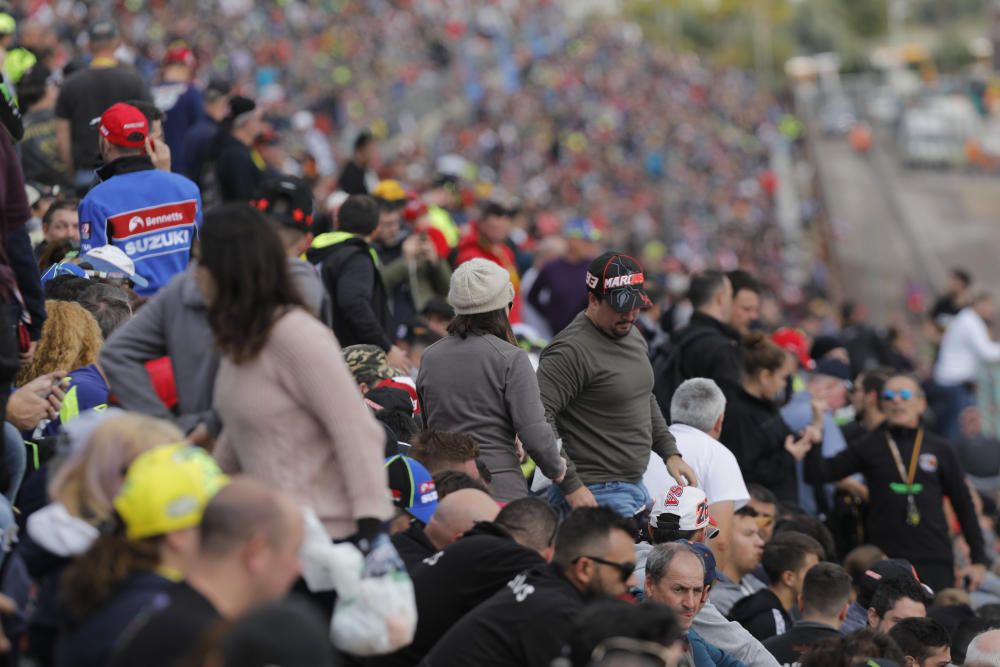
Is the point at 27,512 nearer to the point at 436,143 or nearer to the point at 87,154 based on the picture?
the point at 87,154

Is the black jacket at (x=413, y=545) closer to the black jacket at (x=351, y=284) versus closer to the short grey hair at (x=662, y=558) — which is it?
the short grey hair at (x=662, y=558)

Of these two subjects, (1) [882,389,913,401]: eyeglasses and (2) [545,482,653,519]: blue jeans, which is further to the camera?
(1) [882,389,913,401]: eyeglasses

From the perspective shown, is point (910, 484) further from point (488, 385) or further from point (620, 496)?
point (488, 385)

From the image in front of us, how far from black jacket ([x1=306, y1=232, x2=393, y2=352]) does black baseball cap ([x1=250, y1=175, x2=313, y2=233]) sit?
2.86ft

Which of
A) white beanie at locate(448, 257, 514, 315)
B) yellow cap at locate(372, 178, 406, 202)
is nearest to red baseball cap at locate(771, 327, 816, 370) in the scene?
yellow cap at locate(372, 178, 406, 202)

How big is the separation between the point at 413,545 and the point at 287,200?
7.91ft

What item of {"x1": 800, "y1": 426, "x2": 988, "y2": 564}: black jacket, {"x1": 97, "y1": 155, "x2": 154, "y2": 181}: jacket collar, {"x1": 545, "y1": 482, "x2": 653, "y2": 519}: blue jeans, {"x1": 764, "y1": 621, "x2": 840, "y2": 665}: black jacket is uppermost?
{"x1": 97, "y1": 155, "x2": 154, "y2": 181}: jacket collar

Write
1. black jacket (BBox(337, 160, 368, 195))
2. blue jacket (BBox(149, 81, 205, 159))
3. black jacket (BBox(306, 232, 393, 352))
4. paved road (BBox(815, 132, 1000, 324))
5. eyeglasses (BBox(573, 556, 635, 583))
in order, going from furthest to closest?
paved road (BBox(815, 132, 1000, 324)) < black jacket (BBox(337, 160, 368, 195)) < blue jacket (BBox(149, 81, 205, 159)) < black jacket (BBox(306, 232, 393, 352)) < eyeglasses (BBox(573, 556, 635, 583))

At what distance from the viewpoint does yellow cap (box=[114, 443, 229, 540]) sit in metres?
4.14

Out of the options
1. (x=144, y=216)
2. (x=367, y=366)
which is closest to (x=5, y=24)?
(x=144, y=216)

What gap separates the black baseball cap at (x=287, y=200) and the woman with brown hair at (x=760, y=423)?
3375mm

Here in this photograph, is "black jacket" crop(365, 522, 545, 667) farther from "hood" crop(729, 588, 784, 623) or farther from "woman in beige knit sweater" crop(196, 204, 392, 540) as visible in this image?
"hood" crop(729, 588, 784, 623)

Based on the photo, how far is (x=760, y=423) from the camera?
9875 mm

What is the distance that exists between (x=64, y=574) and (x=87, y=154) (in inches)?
279
